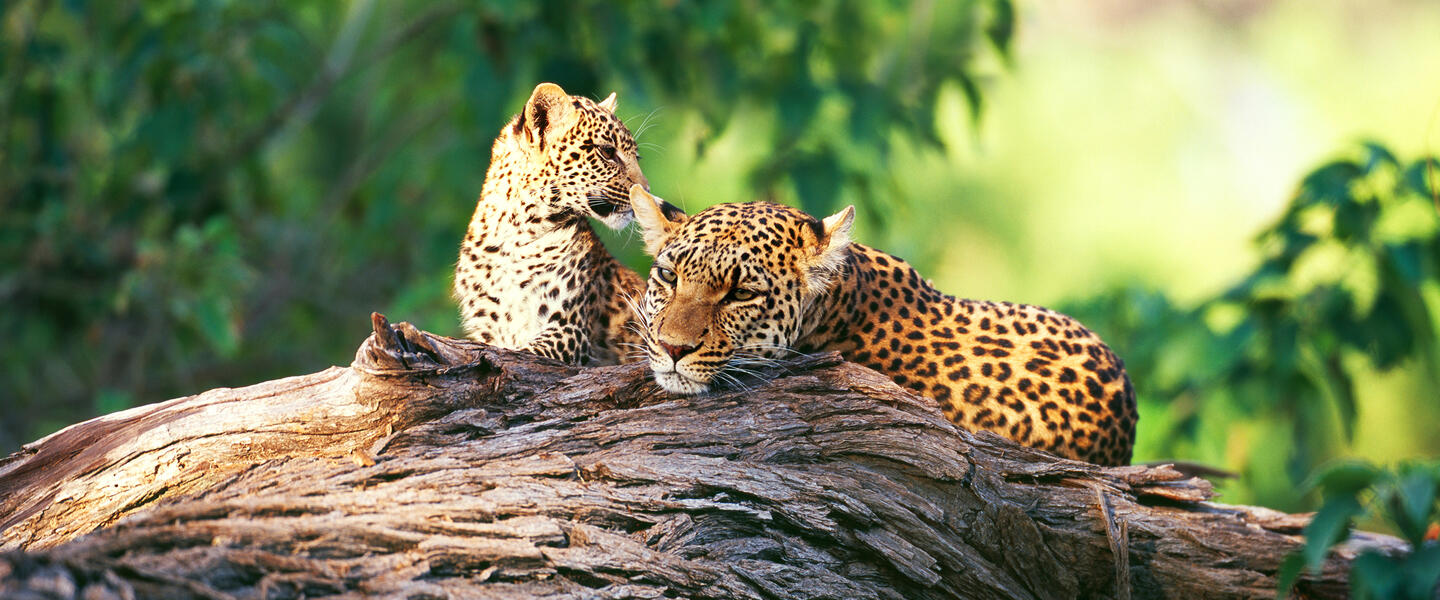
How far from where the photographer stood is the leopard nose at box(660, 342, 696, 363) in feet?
21.4

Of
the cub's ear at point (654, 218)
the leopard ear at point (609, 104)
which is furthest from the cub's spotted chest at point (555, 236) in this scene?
the cub's ear at point (654, 218)

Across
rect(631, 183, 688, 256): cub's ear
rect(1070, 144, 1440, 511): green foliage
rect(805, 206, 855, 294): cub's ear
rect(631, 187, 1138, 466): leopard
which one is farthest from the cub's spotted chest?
rect(1070, 144, 1440, 511): green foliage

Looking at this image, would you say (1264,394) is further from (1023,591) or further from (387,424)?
(387,424)

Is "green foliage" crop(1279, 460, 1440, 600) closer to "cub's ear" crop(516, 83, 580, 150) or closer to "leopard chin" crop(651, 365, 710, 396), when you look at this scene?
"leopard chin" crop(651, 365, 710, 396)

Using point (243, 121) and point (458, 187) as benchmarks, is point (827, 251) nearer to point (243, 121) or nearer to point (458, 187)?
point (458, 187)

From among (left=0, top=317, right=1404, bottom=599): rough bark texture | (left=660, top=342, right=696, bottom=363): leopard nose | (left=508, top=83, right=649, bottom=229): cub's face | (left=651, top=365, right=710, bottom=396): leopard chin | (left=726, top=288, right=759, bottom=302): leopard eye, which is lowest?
(left=0, top=317, right=1404, bottom=599): rough bark texture

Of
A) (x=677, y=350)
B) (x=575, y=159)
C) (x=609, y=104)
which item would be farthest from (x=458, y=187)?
(x=677, y=350)

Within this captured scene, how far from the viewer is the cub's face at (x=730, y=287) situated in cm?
663

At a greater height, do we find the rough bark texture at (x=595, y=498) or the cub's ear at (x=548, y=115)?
the cub's ear at (x=548, y=115)

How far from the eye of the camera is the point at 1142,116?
2855 cm

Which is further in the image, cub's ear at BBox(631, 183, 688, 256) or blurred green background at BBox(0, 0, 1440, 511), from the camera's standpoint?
blurred green background at BBox(0, 0, 1440, 511)

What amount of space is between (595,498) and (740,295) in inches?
58.1

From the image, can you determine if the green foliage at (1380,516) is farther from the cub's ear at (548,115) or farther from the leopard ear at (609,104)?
the leopard ear at (609,104)

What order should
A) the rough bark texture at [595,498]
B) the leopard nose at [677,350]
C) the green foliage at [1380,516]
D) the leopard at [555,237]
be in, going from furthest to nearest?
1. the leopard at [555,237]
2. the leopard nose at [677,350]
3. the green foliage at [1380,516]
4. the rough bark texture at [595,498]
